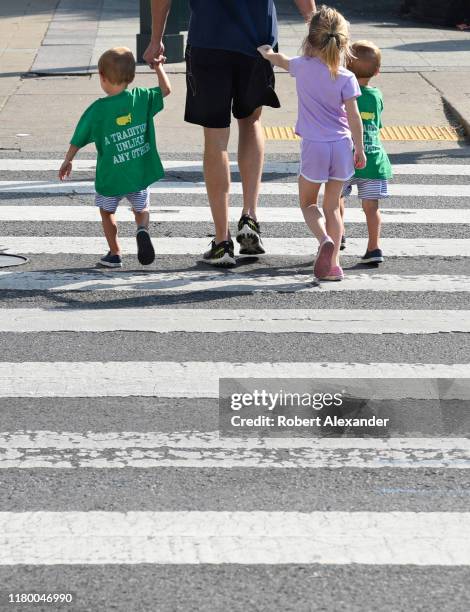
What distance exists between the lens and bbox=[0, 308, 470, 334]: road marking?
633cm

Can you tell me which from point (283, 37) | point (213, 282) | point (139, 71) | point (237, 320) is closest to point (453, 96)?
point (139, 71)

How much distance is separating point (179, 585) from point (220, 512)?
542mm

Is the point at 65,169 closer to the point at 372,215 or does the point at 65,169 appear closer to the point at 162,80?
the point at 162,80

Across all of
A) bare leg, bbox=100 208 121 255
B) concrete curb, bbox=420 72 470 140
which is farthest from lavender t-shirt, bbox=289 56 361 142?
concrete curb, bbox=420 72 470 140

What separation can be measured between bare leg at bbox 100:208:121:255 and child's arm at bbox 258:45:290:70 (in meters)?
1.23

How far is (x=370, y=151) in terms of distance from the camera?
24.5 feet

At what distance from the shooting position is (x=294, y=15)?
68.7ft

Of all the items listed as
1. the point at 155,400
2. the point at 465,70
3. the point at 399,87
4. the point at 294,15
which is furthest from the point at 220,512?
the point at 294,15

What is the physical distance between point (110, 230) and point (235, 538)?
145 inches

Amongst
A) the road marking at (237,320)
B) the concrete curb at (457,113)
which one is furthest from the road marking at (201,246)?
the concrete curb at (457,113)

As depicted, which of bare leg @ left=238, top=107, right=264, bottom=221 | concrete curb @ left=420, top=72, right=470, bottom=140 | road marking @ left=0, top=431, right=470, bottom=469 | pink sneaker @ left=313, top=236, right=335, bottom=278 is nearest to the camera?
road marking @ left=0, top=431, right=470, bottom=469

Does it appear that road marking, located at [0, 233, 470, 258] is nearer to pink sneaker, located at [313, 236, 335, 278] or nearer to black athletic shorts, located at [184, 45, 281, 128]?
pink sneaker, located at [313, 236, 335, 278]

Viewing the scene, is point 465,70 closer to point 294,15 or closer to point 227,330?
point 294,15

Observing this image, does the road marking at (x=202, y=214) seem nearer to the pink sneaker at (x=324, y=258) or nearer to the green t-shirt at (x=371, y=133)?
the green t-shirt at (x=371, y=133)
